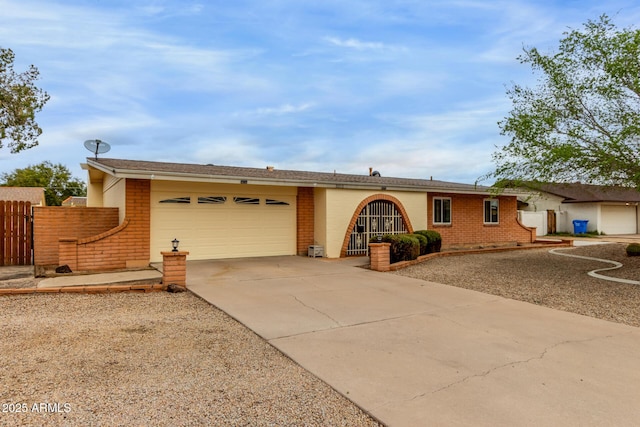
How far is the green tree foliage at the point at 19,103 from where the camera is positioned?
617 inches

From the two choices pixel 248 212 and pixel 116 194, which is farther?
pixel 248 212

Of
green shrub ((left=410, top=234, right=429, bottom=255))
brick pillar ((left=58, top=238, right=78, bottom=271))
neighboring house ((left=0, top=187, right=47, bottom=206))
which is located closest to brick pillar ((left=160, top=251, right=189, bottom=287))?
brick pillar ((left=58, top=238, right=78, bottom=271))

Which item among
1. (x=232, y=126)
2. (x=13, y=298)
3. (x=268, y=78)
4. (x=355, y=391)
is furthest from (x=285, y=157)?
(x=355, y=391)

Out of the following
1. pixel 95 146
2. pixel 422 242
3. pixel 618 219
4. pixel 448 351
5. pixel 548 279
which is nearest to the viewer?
pixel 448 351

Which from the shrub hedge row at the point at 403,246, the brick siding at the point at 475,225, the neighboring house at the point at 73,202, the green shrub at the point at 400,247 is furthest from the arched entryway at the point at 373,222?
the neighboring house at the point at 73,202

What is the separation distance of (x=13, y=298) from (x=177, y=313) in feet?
10.9

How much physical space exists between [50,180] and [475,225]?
50.3 meters

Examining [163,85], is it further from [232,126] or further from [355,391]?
[355,391]

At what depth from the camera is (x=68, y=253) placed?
9164 mm

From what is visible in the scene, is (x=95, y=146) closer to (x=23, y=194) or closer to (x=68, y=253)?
(x=68, y=253)

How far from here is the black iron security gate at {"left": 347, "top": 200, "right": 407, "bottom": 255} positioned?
13094 mm

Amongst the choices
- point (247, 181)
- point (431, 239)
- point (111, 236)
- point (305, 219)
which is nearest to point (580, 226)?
point (431, 239)

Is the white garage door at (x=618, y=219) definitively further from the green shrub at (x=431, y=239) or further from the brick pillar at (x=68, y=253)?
the brick pillar at (x=68, y=253)

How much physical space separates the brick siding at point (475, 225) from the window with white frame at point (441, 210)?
0.17 m
